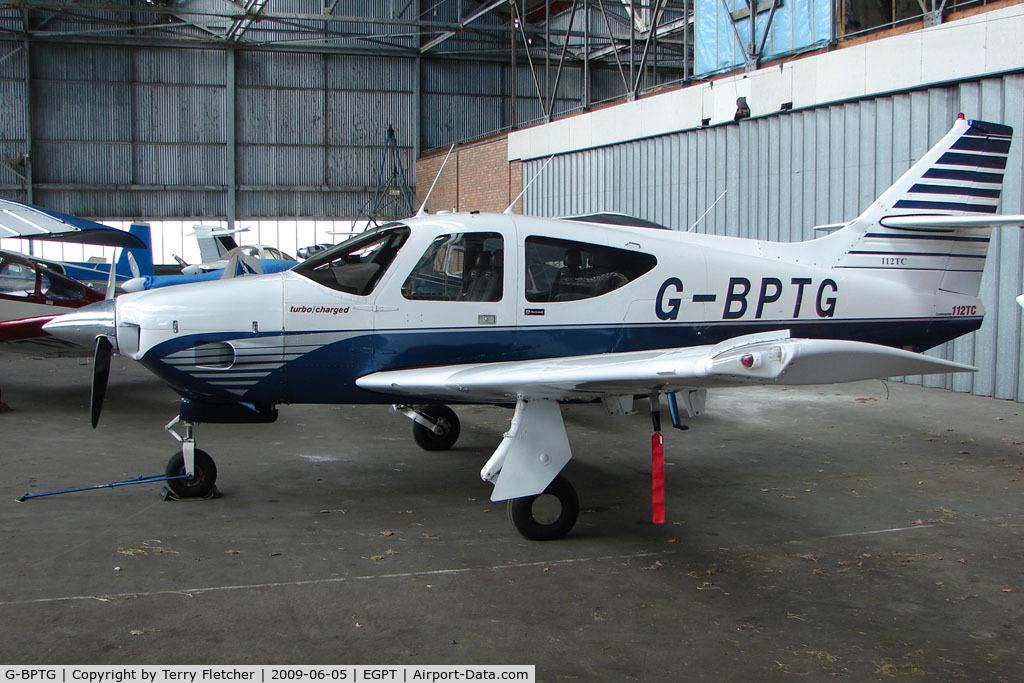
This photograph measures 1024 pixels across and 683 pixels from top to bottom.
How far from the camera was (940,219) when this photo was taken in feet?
25.6

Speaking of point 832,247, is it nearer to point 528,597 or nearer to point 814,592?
point 814,592

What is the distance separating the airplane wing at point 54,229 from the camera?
970cm

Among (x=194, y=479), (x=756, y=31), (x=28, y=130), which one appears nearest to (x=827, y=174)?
(x=756, y=31)

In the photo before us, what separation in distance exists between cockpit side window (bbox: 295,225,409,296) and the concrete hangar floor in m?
1.59

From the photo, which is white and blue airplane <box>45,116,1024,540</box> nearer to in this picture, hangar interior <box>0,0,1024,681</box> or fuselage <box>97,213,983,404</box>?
fuselage <box>97,213,983,404</box>

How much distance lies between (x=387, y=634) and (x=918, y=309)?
5746 mm

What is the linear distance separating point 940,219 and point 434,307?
4.62 m

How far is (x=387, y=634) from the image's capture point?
414 cm

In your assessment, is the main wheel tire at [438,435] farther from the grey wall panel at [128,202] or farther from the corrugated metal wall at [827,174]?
the grey wall panel at [128,202]

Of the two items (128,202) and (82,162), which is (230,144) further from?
(82,162)

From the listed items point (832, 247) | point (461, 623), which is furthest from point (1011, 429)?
point (461, 623)

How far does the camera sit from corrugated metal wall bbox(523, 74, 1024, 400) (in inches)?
433

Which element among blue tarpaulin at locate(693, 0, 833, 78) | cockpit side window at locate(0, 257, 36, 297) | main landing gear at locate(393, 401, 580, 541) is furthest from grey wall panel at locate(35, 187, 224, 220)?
main landing gear at locate(393, 401, 580, 541)

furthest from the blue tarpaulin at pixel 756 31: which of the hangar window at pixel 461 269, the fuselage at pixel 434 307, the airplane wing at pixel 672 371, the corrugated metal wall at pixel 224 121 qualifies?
the corrugated metal wall at pixel 224 121
